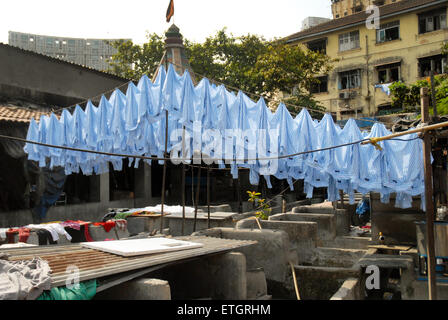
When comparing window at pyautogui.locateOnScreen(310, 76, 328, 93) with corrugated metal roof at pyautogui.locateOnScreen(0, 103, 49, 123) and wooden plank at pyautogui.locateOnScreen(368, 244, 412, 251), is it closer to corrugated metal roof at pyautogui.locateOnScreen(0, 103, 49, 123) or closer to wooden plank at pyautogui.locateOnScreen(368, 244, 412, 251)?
wooden plank at pyautogui.locateOnScreen(368, 244, 412, 251)

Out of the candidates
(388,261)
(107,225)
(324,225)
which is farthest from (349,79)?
(107,225)

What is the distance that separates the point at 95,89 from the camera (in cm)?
1711

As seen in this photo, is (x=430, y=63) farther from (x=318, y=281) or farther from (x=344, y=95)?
(x=318, y=281)

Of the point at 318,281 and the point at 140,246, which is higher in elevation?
the point at 140,246

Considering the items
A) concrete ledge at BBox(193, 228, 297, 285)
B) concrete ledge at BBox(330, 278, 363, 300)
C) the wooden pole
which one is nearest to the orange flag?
concrete ledge at BBox(193, 228, 297, 285)

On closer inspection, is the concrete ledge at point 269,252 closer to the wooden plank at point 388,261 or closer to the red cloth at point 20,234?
the wooden plank at point 388,261

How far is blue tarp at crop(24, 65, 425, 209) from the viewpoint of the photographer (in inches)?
327

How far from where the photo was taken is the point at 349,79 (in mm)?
27234

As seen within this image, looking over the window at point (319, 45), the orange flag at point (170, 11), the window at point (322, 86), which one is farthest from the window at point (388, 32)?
the orange flag at point (170, 11)

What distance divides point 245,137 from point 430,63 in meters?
20.8

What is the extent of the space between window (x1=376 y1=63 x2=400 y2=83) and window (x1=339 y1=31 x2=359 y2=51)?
2535 millimetres
